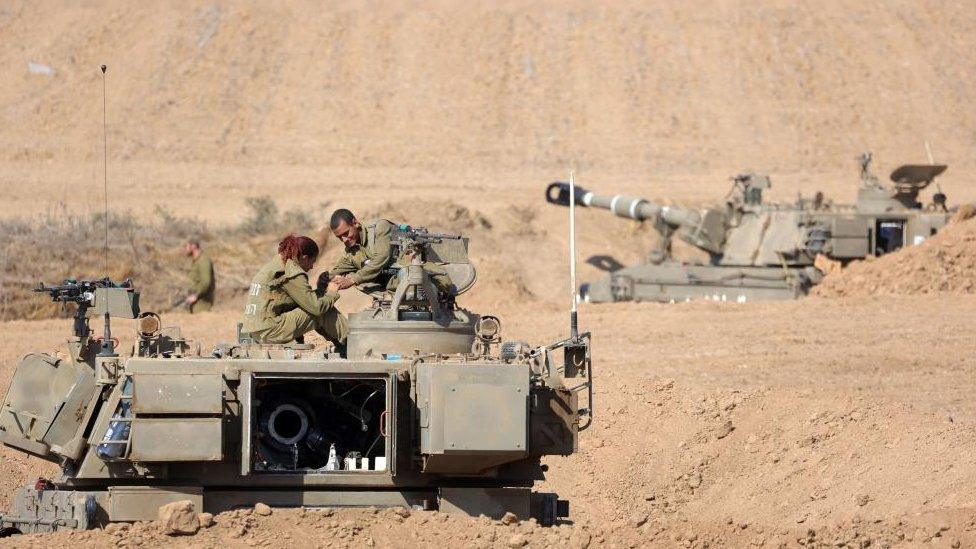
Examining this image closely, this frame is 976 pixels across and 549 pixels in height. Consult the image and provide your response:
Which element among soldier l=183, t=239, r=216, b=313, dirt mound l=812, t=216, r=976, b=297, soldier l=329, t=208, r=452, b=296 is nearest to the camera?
soldier l=329, t=208, r=452, b=296

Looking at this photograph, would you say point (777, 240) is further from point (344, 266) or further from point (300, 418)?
point (300, 418)

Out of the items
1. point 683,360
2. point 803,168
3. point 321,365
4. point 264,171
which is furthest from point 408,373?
point 803,168

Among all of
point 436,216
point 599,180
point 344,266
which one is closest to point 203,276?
point 344,266

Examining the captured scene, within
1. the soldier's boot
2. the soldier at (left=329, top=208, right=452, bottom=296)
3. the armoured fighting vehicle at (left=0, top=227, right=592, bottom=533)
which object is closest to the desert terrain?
the armoured fighting vehicle at (left=0, top=227, right=592, bottom=533)

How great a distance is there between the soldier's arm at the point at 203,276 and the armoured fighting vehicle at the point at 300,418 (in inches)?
429

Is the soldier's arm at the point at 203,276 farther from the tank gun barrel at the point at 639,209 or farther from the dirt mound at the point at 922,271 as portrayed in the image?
the tank gun barrel at the point at 639,209

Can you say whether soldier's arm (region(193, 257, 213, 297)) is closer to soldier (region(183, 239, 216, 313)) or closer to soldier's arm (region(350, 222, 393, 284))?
soldier (region(183, 239, 216, 313))

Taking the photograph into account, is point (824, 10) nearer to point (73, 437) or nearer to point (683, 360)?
point (683, 360)

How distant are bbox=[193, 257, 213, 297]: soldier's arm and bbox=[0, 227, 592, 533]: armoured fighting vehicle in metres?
10.9

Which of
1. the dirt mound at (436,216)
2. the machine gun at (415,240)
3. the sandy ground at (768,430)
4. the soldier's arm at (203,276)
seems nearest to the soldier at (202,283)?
the soldier's arm at (203,276)

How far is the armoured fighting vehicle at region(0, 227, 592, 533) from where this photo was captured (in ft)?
31.4

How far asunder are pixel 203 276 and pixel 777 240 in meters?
9.21

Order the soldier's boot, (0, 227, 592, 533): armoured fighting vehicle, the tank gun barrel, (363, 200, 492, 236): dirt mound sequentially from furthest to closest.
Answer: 1. (363, 200, 492, 236): dirt mound
2. the tank gun barrel
3. the soldier's boot
4. (0, 227, 592, 533): armoured fighting vehicle

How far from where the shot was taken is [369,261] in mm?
11227
